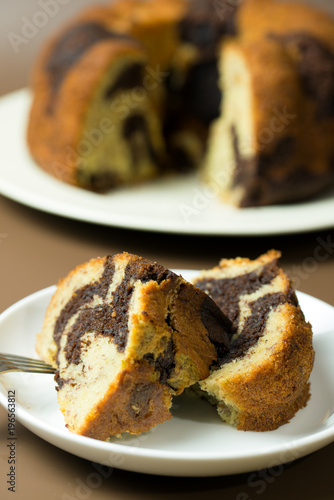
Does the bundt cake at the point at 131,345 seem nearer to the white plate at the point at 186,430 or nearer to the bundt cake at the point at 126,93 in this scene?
the white plate at the point at 186,430

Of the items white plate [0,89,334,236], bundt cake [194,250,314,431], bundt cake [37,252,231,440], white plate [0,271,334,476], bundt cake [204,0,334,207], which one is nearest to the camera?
white plate [0,271,334,476]

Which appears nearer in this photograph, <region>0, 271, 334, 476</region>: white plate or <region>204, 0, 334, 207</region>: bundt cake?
<region>0, 271, 334, 476</region>: white plate

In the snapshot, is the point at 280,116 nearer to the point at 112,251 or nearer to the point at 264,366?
the point at 112,251

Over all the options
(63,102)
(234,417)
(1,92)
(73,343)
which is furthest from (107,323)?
(1,92)

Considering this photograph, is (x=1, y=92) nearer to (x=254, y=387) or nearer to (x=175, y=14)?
(x=175, y=14)

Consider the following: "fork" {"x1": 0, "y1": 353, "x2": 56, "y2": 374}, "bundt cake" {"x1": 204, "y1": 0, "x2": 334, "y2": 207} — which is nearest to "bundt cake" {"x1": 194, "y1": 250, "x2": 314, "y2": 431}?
"fork" {"x1": 0, "y1": 353, "x2": 56, "y2": 374}

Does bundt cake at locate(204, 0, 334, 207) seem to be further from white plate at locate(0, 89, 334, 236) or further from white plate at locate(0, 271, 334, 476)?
white plate at locate(0, 271, 334, 476)
